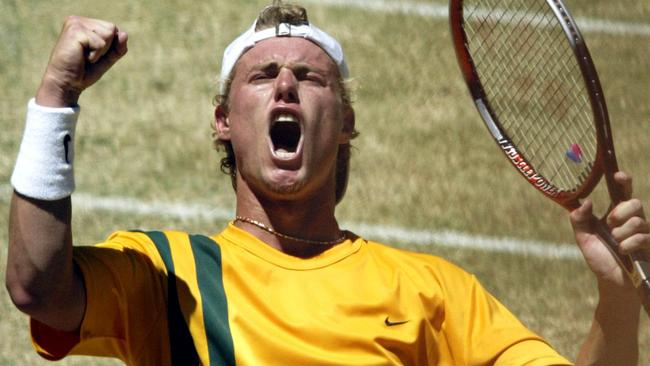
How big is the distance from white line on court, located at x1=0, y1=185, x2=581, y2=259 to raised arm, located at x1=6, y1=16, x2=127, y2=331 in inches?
119

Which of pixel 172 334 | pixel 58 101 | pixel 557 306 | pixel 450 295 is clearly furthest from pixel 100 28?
pixel 557 306

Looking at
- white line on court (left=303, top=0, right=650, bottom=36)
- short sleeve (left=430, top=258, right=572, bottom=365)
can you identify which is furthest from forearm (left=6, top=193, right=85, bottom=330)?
white line on court (left=303, top=0, right=650, bottom=36)

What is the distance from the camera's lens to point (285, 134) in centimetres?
511

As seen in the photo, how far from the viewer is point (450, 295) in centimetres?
492

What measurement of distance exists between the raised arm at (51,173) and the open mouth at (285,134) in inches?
35.6

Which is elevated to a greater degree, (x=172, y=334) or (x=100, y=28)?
(x=100, y=28)

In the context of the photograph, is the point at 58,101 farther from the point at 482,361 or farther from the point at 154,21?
the point at 154,21

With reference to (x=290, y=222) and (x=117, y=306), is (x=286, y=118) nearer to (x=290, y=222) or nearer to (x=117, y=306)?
(x=290, y=222)

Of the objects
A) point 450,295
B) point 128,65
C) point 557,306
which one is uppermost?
point 128,65

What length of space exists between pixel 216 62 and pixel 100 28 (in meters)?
3.96

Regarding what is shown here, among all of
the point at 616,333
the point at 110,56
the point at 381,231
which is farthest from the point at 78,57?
the point at 381,231

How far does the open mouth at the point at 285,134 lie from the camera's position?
16.4 ft

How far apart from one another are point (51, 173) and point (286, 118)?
3.36 ft

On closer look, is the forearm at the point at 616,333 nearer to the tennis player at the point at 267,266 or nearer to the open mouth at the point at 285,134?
the tennis player at the point at 267,266
